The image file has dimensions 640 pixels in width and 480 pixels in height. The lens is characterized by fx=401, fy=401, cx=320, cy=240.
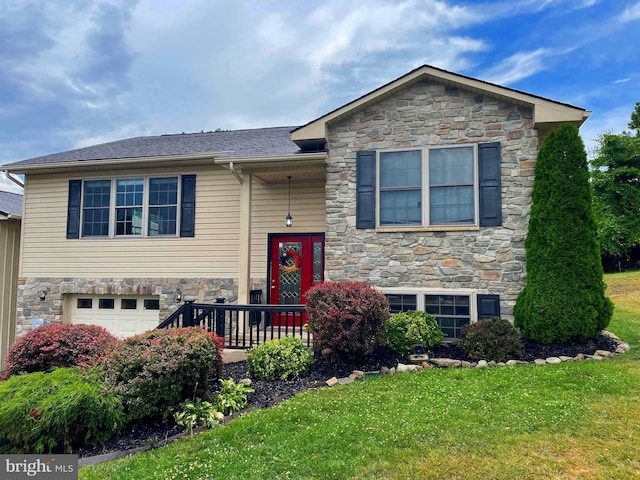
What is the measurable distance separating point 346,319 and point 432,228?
290 centimetres

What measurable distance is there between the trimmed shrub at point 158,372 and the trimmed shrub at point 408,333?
9.41 feet

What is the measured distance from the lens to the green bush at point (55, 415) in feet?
12.7

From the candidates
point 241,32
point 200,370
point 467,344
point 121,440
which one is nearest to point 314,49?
point 241,32

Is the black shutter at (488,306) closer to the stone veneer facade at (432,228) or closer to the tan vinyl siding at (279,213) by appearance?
the stone veneer facade at (432,228)

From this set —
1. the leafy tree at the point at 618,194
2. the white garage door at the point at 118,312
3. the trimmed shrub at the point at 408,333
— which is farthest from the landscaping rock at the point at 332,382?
the leafy tree at the point at 618,194

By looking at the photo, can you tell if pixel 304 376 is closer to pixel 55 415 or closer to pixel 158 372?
pixel 158 372

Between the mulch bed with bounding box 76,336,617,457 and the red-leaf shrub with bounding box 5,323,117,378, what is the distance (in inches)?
70.4

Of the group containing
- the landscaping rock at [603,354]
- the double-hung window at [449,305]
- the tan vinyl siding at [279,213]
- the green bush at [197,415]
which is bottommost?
the green bush at [197,415]

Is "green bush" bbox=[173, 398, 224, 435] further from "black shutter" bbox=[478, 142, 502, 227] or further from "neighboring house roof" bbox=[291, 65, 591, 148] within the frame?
"black shutter" bbox=[478, 142, 502, 227]

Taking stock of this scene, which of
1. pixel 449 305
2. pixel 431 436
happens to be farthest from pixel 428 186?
pixel 431 436

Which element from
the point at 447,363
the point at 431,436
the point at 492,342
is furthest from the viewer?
the point at 492,342

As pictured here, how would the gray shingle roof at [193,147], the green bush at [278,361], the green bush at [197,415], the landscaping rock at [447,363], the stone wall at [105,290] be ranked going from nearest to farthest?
the green bush at [197,415] → the green bush at [278,361] → the landscaping rock at [447,363] → the gray shingle roof at [193,147] → the stone wall at [105,290]

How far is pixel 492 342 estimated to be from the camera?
611 centimetres

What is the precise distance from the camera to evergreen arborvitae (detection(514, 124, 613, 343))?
21.4 feet
